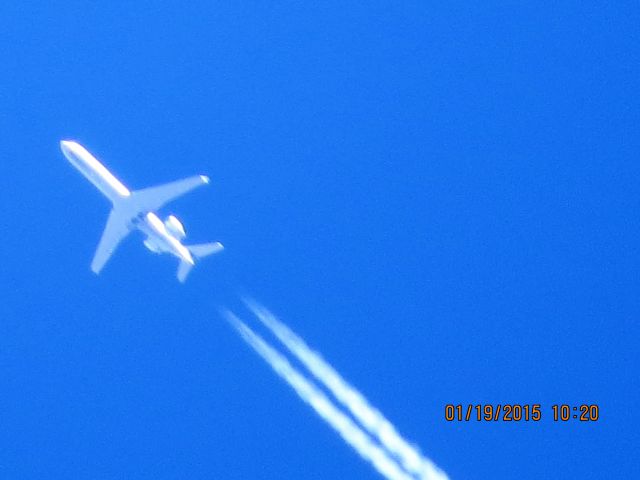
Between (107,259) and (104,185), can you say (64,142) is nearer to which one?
(104,185)

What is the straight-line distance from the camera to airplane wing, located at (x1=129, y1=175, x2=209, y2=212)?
80375 mm

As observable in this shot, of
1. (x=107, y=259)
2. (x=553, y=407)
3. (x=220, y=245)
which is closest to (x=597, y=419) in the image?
(x=553, y=407)

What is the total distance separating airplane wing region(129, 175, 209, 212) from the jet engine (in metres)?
1.13

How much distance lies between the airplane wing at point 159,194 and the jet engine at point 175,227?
1129 millimetres

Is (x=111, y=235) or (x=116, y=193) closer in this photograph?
(x=116, y=193)

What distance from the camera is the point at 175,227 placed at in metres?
79.9

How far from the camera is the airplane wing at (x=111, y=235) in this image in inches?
3214

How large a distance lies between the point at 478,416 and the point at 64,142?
89.9ft

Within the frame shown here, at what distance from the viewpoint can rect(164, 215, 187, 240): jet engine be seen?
79.9 meters

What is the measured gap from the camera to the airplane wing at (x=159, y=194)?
8038 cm

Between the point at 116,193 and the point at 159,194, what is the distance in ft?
7.79

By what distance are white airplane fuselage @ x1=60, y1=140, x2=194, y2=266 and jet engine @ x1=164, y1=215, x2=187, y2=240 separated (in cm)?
12

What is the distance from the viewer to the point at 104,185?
80562 millimetres

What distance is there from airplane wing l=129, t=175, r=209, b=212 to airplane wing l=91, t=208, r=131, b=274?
114cm
